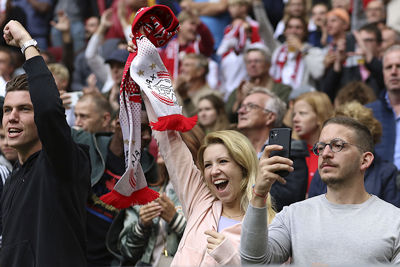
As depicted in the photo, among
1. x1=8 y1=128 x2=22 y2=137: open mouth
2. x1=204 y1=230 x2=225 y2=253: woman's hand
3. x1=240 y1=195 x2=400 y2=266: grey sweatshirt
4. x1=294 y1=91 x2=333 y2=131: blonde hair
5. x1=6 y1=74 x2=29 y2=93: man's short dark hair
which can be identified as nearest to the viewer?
x1=240 y1=195 x2=400 y2=266: grey sweatshirt

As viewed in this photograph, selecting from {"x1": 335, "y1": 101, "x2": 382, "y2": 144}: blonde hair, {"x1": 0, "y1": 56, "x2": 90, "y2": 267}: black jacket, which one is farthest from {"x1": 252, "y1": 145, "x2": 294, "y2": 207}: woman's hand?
{"x1": 335, "y1": 101, "x2": 382, "y2": 144}: blonde hair

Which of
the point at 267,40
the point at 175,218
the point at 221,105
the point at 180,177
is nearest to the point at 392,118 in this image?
the point at 221,105

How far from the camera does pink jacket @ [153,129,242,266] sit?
14.2 ft

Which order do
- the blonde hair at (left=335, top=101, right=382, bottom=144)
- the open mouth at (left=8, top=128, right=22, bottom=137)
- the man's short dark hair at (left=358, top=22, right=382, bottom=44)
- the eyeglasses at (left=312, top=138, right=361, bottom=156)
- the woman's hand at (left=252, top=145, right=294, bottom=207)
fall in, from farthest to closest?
the man's short dark hair at (left=358, top=22, right=382, bottom=44)
the blonde hair at (left=335, top=101, right=382, bottom=144)
the open mouth at (left=8, top=128, right=22, bottom=137)
the eyeglasses at (left=312, top=138, right=361, bottom=156)
the woman's hand at (left=252, top=145, right=294, bottom=207)

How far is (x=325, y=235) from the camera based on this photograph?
377cm

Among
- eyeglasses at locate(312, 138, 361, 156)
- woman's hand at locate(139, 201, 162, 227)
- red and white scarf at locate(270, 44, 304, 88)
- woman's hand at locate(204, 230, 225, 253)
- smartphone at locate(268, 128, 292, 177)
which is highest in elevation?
smartphone at locate(268, 128, 292, 177)

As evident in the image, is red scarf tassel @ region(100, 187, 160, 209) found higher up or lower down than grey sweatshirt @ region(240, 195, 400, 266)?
lower down

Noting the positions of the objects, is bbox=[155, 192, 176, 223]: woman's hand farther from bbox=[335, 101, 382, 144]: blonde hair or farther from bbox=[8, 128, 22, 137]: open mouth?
bbox=[335, 101, 382, 144]: blonde hair

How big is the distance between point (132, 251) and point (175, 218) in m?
0.46

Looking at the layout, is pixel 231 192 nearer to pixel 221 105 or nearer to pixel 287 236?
pixel 287 236

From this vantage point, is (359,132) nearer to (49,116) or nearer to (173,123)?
(173,123)

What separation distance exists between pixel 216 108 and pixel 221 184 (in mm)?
3325

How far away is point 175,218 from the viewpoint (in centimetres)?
546

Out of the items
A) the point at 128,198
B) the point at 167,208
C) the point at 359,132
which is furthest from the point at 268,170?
the point at 167,208
